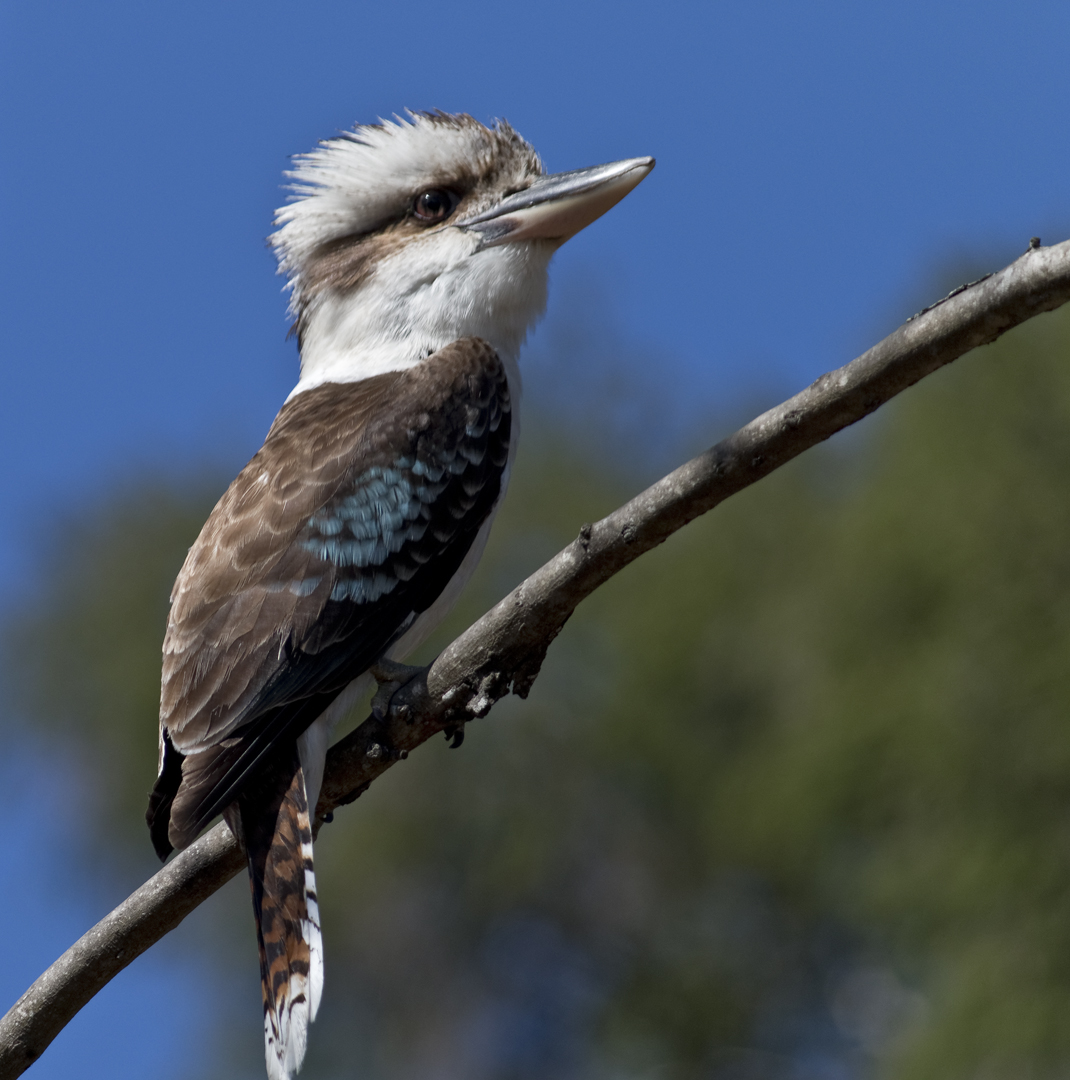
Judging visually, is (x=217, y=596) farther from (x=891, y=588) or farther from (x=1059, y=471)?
(x=891, y=588)

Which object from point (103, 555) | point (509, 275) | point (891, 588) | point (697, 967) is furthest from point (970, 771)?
point (103, 555)

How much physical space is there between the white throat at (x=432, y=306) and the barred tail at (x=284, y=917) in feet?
4.61

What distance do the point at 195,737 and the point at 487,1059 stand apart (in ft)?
65.8

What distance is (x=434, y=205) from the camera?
4.44m

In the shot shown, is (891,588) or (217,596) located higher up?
(891,588)

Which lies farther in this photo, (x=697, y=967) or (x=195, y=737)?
(x=697, y=967)

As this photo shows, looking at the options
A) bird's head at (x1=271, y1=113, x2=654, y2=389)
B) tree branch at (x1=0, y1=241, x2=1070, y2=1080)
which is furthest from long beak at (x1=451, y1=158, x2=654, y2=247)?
tree branch at (x1=0, y1=241, x2=1070, y2=1080)

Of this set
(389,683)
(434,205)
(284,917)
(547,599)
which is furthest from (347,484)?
(434,205)

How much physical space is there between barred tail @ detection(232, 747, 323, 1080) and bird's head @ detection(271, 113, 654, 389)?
56.2 inches

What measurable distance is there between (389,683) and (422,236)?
163cm

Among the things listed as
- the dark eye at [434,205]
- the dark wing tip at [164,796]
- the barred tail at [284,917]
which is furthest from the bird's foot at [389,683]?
the dark eye at [434,205]

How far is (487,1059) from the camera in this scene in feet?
71.6

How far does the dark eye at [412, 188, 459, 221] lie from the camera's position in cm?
443

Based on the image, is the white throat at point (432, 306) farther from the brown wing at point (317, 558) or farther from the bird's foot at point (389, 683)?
the bird's foot at point (389, 683)
